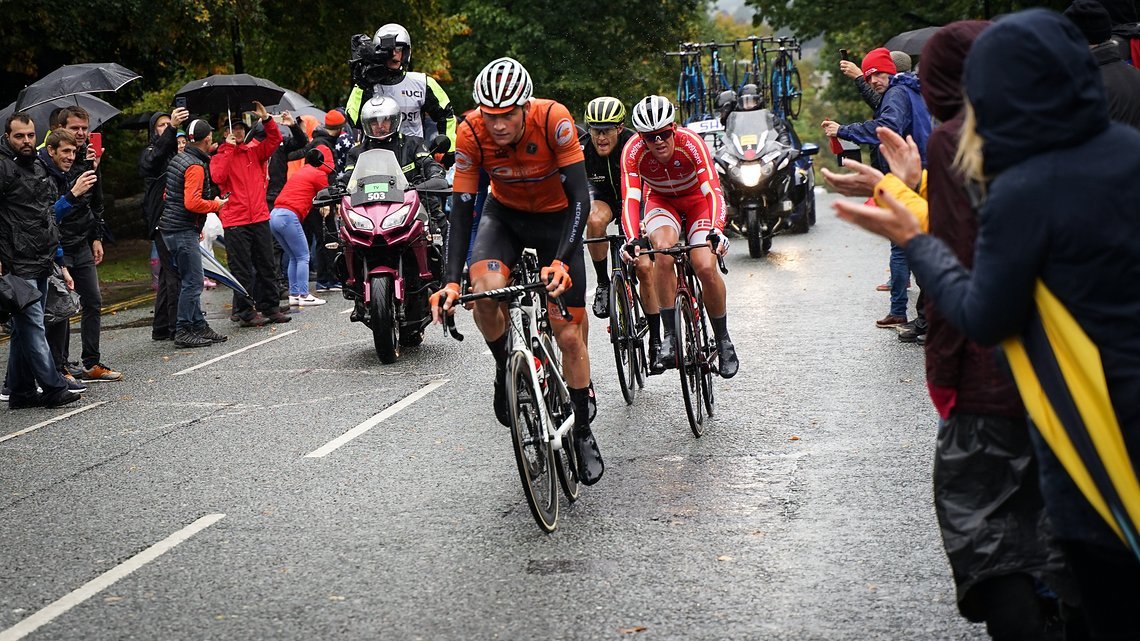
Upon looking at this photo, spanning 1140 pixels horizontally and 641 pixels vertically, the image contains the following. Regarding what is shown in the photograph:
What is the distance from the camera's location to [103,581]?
6.17 meters

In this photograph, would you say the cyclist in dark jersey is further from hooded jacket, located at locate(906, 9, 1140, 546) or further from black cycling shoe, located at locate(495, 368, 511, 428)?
hooded jacket, located at locate(906, 9, 1140, 546)

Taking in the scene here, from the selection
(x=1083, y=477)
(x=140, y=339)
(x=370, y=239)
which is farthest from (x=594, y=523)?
(x=140, y=339)

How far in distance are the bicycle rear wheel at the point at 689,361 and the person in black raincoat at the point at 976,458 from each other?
4.29 meters

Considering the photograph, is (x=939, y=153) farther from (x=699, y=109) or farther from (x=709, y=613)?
(x=699, y=109)

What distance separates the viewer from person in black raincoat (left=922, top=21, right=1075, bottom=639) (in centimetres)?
381

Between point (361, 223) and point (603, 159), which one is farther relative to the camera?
point (361, 223)

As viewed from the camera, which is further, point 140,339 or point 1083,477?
point 140,339

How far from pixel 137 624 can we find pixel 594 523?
2.09 m

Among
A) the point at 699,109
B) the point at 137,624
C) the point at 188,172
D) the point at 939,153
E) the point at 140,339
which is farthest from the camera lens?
the point at 699,109

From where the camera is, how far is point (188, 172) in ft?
45.5

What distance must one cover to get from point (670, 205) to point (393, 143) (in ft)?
16.2

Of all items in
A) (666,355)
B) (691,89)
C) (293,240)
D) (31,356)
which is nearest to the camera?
(666,355)

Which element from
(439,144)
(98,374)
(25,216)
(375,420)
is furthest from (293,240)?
(375,420)

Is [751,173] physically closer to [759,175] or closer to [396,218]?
[759,175]
